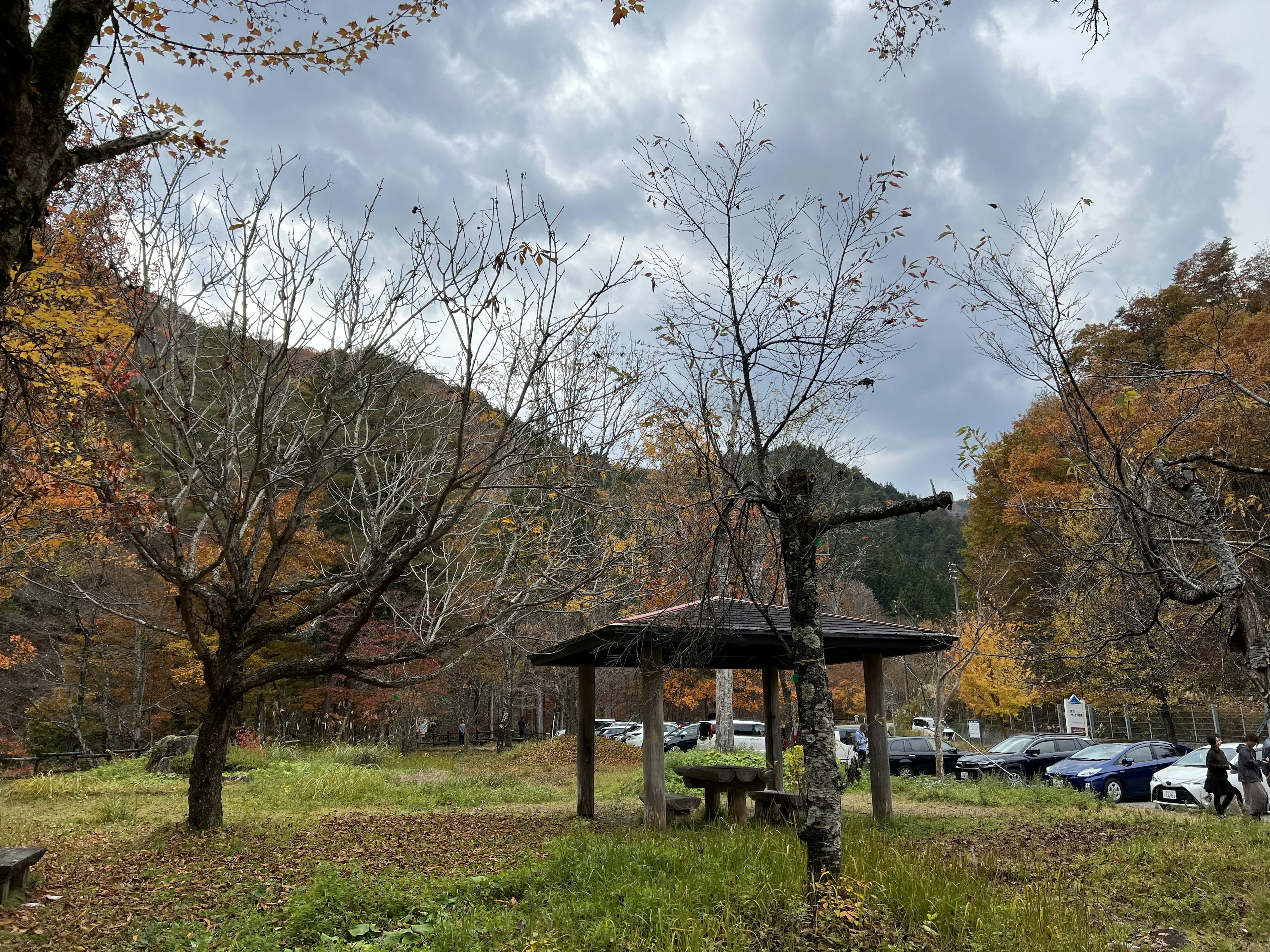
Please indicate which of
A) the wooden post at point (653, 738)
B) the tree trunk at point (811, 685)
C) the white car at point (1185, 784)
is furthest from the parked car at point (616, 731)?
the tree trunk at point (811, 685)

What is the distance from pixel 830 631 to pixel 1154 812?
23.8 ft

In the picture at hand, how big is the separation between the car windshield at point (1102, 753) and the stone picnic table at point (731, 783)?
11.2m

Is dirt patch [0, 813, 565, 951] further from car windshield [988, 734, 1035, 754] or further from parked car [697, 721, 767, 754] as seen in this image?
parked car [697, 721, 767, 754]

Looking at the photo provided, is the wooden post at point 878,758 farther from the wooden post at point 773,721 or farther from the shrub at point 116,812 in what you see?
the shrub at point 116,812

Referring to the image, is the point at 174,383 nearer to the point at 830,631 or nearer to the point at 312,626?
the point at 312,626

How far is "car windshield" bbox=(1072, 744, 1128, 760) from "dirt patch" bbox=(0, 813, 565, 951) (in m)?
13.8

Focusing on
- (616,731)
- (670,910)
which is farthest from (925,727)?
(670,910)

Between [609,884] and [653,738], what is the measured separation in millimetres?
4608

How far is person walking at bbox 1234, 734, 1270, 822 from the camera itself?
11.6 meters

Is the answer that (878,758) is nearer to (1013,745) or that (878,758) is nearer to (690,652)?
(690,652)

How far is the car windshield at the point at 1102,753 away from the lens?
17422 mm

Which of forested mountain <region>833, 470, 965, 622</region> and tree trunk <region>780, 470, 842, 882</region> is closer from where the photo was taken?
tree trunk <region>780, 470, 842, 882</region>

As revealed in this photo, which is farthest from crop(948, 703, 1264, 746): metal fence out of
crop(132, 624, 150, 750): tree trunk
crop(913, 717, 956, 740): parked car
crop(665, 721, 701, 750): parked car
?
crop(132, 624, 150, 750): tree trunk

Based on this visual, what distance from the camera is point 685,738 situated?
29453mm
